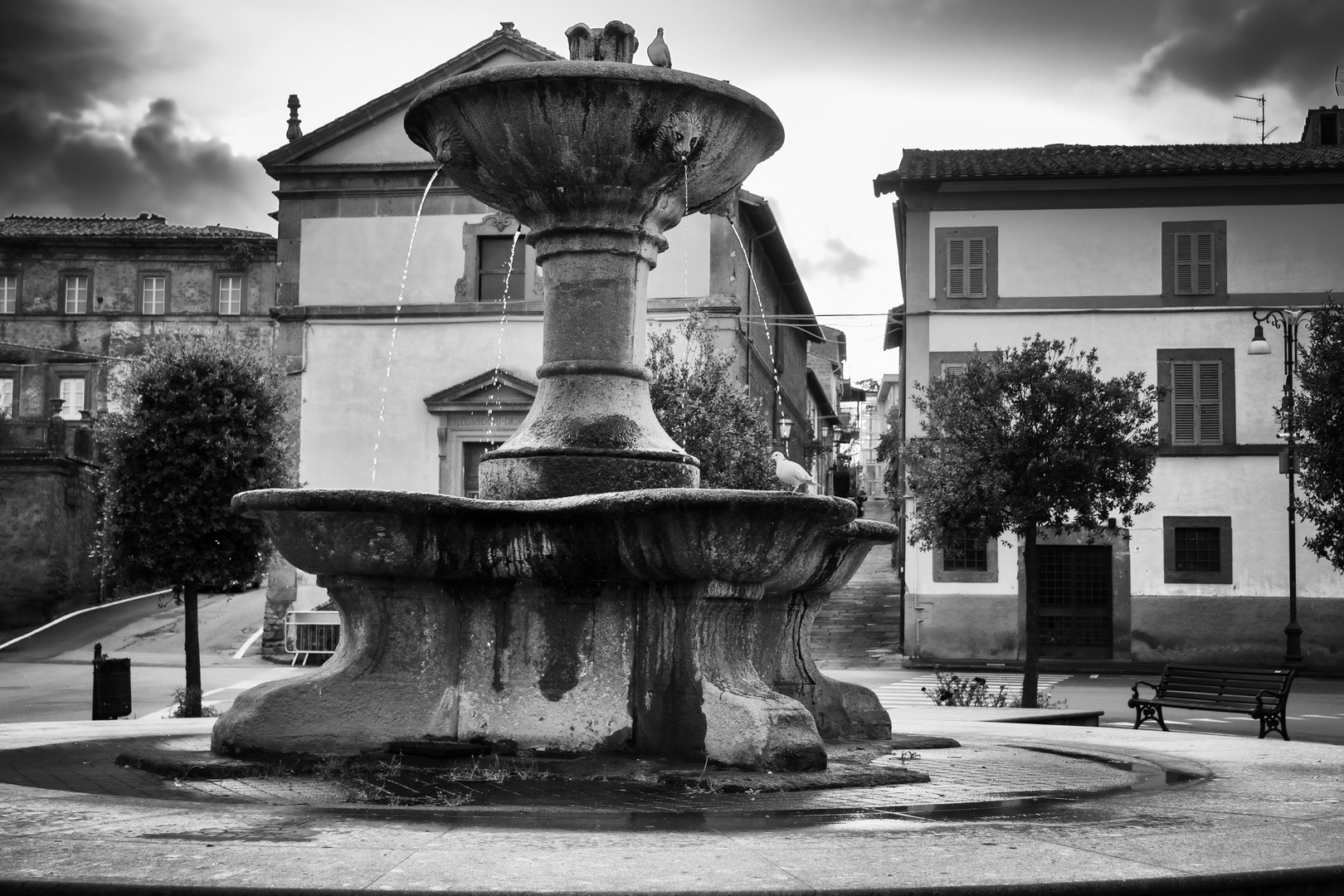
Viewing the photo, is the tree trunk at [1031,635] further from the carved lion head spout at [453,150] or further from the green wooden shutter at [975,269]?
the green wooden shutter at [975,269]

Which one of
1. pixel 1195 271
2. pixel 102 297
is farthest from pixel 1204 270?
pixel 102 297

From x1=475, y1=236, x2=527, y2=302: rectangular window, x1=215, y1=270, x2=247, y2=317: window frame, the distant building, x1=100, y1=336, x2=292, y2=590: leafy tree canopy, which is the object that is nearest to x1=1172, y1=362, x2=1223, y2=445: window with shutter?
x1=475, y1=236, x2=527, y2=302: rectangular window

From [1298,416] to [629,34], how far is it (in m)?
19.8

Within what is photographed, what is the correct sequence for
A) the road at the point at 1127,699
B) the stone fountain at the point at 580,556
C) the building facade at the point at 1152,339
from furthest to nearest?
the building facade at the point at 1152,339 < the road at the point at 1127,699 < the stone fountain at the point at 580,556

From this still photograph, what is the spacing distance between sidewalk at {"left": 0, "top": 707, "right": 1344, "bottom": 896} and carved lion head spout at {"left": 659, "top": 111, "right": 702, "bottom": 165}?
365 cm

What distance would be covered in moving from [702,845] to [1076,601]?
26.6 metres

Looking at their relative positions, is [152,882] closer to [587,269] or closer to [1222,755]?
[587,269]

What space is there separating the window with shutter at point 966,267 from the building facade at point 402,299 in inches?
168

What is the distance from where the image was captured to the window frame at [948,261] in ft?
101

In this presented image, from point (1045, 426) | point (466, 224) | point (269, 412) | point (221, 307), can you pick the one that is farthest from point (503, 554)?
point (221, 307)

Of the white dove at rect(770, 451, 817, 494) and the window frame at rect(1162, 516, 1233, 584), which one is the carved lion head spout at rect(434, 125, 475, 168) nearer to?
the white dove at rect(770, 451, 817, 494)

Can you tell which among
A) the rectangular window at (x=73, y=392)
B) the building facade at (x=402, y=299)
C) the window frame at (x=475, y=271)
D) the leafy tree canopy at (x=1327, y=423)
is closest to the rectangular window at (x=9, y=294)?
the rectangular window at (x=73, y=392)

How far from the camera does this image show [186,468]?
17.9 m

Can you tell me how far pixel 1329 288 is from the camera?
30.1 metres
